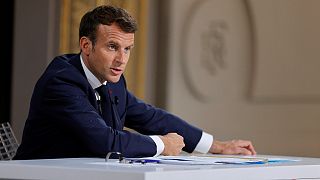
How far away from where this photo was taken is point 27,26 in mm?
6586

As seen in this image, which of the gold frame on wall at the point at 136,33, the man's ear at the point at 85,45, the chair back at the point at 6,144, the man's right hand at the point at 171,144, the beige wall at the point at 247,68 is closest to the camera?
the man's right hand at the point at 171,144

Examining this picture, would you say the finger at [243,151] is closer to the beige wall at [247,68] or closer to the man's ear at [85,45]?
the man's ear at [85,45]

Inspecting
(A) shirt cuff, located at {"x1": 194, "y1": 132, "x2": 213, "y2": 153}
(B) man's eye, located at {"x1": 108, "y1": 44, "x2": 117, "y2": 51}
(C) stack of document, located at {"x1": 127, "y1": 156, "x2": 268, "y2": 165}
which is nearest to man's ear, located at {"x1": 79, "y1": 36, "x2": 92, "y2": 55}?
(B) man's eye, located at {"x1": 108, "y1": 44, "x2": 117, "y2": 51}

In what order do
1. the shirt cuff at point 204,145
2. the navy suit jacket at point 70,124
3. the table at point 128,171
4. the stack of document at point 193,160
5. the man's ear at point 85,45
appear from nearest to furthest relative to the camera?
the table at point 128,171 < the stack of document at point 193,160 < the navy suit jacket at point 70,124 < the man's ear at point 85,45 < the shirt cuff at point 204,145

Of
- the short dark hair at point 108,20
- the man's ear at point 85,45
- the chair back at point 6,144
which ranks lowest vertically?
the chair back at point 6,144

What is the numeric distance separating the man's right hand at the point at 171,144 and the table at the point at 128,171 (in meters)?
0.42

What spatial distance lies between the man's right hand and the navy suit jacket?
87 millimetres

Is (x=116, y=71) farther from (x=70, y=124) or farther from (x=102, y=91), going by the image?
(x=70, y=124)

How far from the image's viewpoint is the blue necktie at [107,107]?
3.21 m

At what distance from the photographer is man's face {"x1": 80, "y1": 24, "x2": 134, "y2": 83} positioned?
3068mm

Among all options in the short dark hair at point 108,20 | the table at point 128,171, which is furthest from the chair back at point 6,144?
the table at point 128,171

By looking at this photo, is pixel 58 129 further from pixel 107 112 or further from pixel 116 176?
pixel 116 176

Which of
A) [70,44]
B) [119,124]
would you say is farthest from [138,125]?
[70,44]

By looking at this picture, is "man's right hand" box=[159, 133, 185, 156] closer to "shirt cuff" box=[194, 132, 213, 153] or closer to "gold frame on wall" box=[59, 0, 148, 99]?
"shirt cuff" box=[194, 132, 213, 153]
